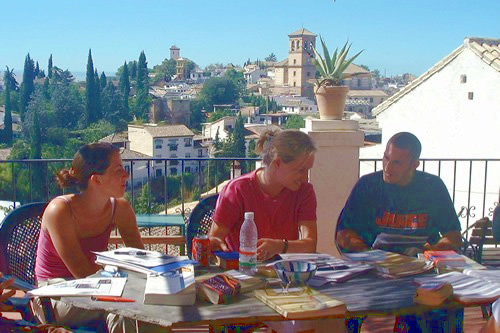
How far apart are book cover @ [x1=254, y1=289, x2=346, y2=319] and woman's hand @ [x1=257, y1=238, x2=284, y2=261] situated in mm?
444

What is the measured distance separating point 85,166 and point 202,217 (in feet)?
2.01

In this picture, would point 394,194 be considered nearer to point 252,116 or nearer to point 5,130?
point 5,130

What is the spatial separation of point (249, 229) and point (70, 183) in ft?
2.67

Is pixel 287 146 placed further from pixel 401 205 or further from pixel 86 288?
pixel 86 288

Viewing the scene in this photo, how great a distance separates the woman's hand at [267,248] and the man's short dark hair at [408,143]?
82cm

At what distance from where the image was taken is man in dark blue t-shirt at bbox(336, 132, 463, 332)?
2.71 meters

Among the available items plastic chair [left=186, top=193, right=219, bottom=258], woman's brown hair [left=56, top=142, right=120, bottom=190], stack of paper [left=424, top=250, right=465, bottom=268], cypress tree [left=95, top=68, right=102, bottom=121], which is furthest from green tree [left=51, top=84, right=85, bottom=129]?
stack of paper [left=424, top=250, right=465, bottom=268]

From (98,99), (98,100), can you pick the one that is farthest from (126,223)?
(98,100)

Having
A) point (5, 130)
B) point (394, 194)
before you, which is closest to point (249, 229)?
point (394, 194)

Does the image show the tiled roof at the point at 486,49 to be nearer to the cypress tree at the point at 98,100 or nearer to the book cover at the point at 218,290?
the book cover at the point at 218,290

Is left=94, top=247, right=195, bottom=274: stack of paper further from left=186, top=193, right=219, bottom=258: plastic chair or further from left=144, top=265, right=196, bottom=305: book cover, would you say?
left=186, top=193, right=219, bottom=258: plastic chair

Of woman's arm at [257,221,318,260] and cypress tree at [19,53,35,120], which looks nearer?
woman's arm at [257,221,318,260]

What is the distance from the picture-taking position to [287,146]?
2.58 metres

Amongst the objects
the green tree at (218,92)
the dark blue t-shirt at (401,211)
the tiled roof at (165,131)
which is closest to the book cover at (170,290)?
the dark blue t-shirt at (401,211)
